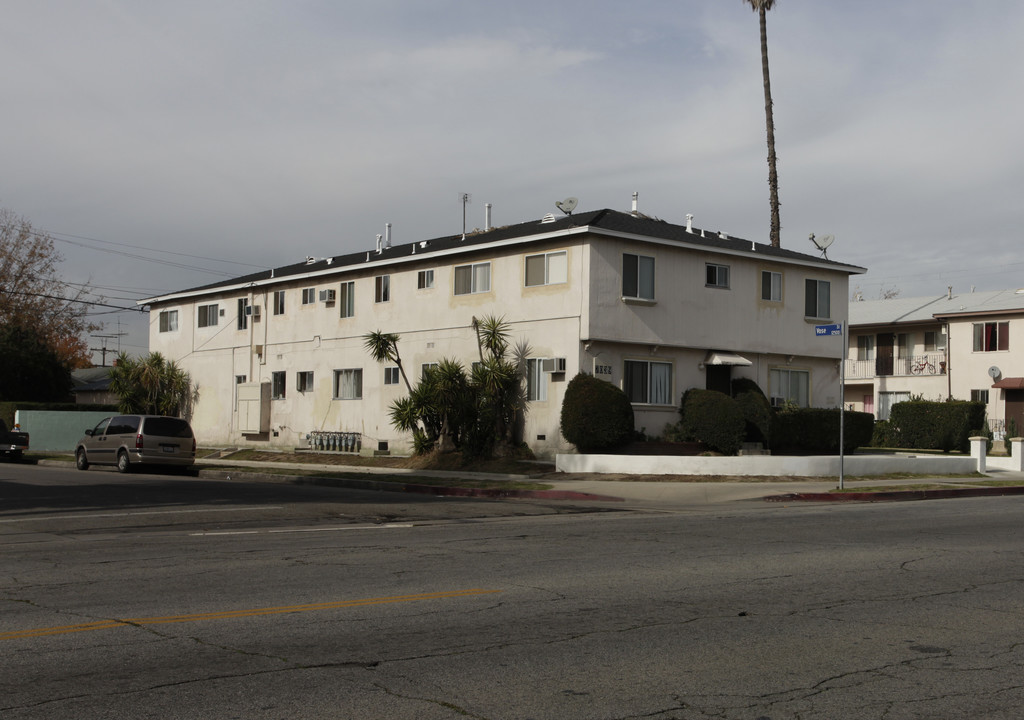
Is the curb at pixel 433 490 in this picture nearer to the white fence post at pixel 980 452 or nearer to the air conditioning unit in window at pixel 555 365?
the air conditioning unit in window at pixel 555 365

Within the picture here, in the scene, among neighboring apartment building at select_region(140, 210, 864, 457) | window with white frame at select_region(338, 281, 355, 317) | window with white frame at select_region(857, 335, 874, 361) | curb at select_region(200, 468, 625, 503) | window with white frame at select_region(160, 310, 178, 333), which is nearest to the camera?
curb at select_region(200, 468, 625, 503)

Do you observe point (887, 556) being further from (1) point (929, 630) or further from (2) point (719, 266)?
(2) point (719, 266)

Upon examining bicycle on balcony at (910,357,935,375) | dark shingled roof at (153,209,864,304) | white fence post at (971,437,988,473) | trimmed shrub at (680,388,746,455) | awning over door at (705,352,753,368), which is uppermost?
dark shingled roof at (153,209,864,304)

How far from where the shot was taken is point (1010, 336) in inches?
1912

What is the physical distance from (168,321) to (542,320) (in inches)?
882

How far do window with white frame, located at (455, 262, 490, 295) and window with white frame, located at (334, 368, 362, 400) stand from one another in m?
5.55

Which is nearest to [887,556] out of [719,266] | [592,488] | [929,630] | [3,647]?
[929,630]

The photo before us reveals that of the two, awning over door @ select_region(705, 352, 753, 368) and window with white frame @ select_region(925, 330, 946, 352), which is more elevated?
window with white frame @ select_region(925, 330, 946, 352)

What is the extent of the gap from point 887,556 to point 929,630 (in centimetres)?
425

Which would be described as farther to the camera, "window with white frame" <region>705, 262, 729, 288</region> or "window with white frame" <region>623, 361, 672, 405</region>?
"window with white frame" <region>705, 262, 729, 288</region>

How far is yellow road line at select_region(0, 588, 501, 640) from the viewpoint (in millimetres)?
7688

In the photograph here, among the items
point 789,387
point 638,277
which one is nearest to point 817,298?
point 789,387

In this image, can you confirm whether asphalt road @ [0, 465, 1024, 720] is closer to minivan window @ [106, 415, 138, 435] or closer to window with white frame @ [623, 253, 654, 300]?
minivan window @ [106, 415, 138, 435]

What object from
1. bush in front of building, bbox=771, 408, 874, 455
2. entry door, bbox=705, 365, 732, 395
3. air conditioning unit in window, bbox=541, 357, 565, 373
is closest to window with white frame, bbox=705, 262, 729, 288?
entry door, bbox=705, 365, 732, 395
